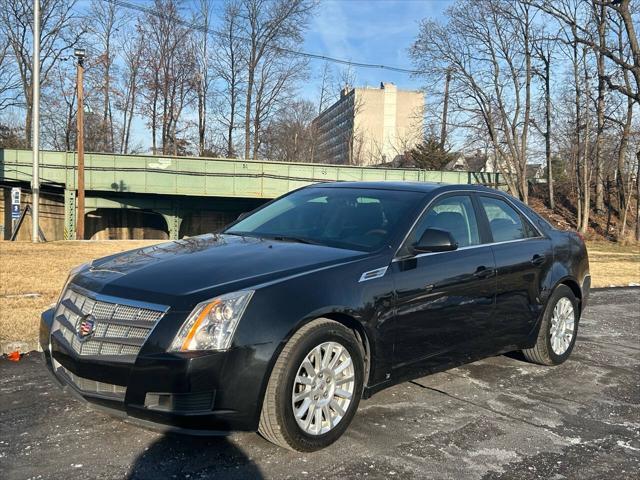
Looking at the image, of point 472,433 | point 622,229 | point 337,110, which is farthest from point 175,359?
point 337,110

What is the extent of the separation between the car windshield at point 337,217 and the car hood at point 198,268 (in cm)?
26

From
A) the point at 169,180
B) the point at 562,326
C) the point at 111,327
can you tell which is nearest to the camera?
the point at 111,327

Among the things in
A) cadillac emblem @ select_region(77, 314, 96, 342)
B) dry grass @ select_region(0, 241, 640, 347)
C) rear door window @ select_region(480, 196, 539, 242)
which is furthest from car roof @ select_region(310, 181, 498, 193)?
dry grass @ select_region(0, 241, 640, 347)

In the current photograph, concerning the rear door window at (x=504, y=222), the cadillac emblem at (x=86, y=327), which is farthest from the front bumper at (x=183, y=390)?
the rear door window at (x=504, y=222)

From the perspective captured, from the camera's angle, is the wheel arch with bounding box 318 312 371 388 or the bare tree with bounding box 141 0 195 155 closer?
the wheel arch with bounding box 318 312 371 388

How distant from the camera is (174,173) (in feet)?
98.1

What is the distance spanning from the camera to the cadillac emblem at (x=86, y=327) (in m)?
3.24

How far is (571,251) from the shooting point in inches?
227

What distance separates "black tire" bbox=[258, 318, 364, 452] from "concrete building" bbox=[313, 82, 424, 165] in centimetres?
3526

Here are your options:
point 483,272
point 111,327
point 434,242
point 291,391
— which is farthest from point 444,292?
point 111,327

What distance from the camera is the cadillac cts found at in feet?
9.93

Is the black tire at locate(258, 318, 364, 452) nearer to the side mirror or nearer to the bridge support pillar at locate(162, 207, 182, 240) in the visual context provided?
the side mirror

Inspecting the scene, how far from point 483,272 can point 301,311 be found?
1.90m

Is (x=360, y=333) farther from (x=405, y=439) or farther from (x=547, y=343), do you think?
(x=547, y=343)
